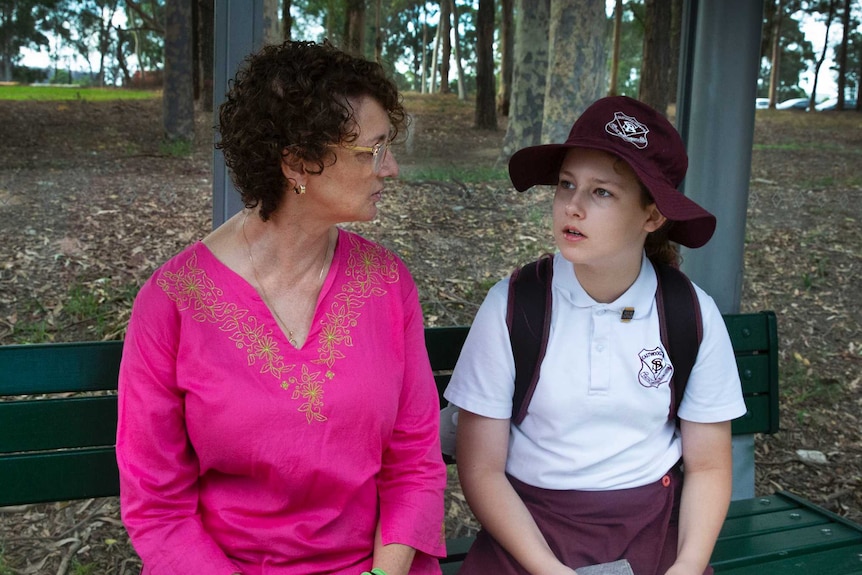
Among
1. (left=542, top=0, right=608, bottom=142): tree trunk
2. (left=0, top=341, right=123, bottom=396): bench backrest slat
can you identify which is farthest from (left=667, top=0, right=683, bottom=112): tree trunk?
(left=0, top=341, right=123, bottom=396): bench backrest slat

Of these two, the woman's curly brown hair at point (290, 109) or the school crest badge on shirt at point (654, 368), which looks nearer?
the woman's curly brown hair at point (290, 109)

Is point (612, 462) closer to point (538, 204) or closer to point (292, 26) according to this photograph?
point (292, 26)

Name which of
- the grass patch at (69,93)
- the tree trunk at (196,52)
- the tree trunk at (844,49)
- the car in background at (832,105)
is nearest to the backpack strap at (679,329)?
the tree trunk at (196,52)

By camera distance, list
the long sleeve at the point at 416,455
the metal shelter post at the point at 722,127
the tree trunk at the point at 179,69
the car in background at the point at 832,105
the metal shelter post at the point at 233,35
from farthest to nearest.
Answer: the car in background at the point at 832,105 < the tree trunk at the point at 179,69 < the metal shelter post at the point at 722,127 < the metal shelter post at the point at 233,35 < the long sleeve at the point at 416,455

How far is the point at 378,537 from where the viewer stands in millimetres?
2061

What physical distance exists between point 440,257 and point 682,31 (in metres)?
2.35

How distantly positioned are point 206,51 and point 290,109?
1.99 meters

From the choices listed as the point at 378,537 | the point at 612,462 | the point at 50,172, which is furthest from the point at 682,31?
the point at 50,172

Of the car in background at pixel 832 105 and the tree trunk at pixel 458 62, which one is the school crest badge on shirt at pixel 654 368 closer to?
the tree trunk at pixel 458 62

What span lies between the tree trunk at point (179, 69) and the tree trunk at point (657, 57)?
2338mm

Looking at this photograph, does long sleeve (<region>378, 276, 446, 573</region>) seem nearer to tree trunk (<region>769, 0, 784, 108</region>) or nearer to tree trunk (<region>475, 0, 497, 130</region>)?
tree trunk (<region>475, 0, 497, 130</region>)

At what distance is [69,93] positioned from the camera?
417 cm

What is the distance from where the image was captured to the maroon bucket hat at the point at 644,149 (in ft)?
6.94

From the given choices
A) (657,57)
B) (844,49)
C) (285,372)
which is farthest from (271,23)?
(844,49)
